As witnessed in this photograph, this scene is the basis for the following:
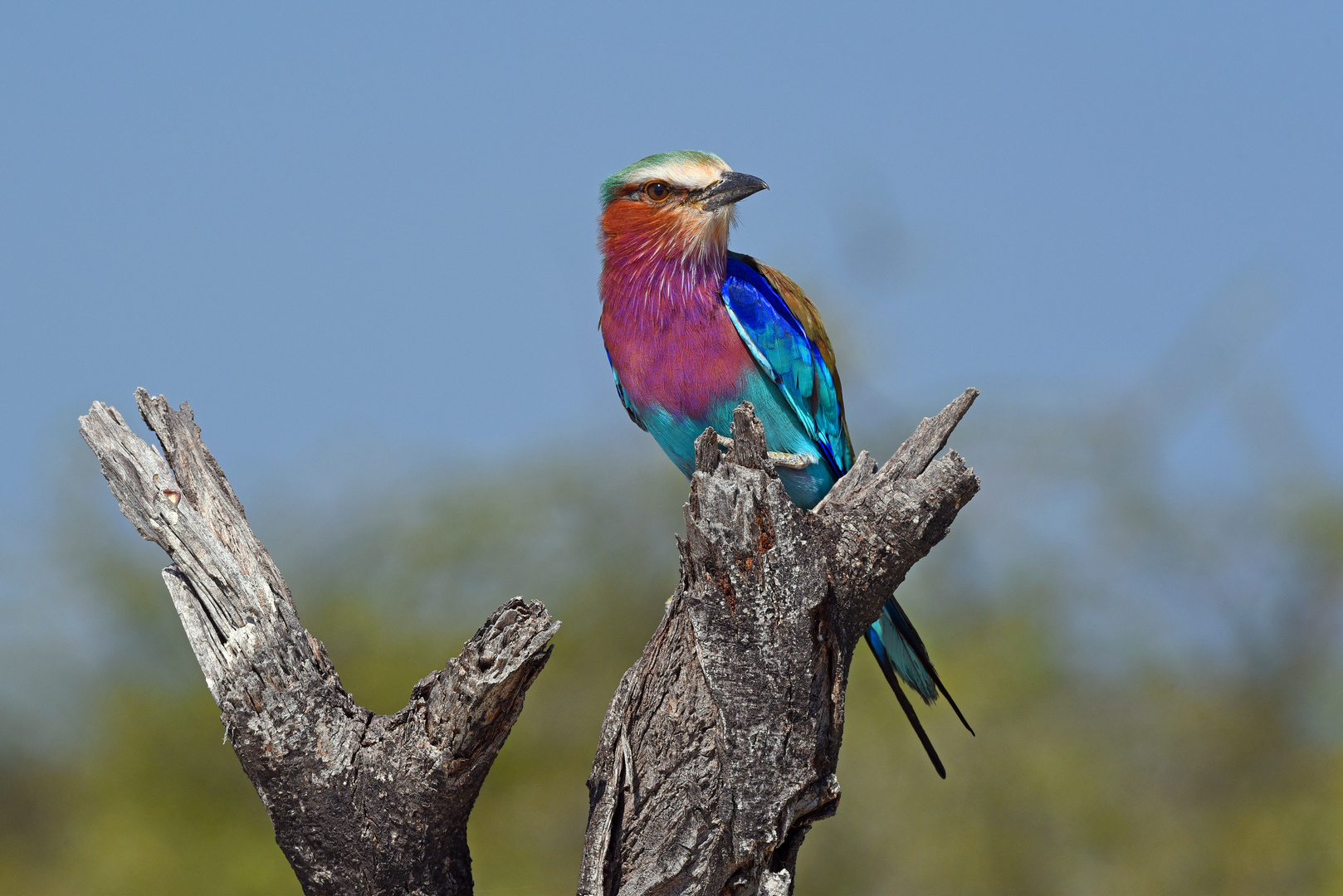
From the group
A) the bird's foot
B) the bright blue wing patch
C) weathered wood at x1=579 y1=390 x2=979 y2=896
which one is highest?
the bright blue wing patch

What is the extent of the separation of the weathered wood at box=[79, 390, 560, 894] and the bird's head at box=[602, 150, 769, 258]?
6.83 feet

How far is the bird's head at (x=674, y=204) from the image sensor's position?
4.87 meters

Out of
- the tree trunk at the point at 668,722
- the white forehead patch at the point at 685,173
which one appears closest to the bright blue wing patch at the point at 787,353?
the white forehead patch at the point at 685,173

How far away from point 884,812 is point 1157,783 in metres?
3.62

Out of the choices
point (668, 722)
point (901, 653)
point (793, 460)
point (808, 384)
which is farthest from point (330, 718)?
point (808, 384)

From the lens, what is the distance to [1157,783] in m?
12.9

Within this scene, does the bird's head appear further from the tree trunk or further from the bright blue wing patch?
the tree trunk

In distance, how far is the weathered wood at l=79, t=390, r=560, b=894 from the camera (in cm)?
336

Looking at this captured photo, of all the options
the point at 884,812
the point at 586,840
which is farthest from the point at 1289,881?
the point at 586,840

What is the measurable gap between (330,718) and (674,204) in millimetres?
2594

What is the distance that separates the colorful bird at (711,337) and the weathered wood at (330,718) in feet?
5.45

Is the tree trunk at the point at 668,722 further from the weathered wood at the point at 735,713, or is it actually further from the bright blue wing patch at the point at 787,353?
the bright blue wing patch at the point at 787,353

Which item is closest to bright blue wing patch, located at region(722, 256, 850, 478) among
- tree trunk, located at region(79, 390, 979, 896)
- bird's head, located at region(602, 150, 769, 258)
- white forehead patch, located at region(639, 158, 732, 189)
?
bird's head, located at region(602, 150, 769, 258)

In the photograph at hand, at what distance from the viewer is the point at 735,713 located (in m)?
3.56
